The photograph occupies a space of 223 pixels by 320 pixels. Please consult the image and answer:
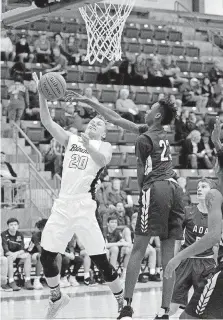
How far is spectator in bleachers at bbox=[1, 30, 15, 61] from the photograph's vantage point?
57.9 feet

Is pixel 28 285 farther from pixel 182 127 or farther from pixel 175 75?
pixel 175 75

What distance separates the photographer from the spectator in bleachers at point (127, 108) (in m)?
17.0

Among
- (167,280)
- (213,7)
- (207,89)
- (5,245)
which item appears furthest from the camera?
(207,89)

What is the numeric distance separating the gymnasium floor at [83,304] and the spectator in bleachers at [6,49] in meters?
7.02

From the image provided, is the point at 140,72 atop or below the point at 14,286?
atop

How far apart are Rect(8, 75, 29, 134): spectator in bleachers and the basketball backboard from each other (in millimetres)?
4017

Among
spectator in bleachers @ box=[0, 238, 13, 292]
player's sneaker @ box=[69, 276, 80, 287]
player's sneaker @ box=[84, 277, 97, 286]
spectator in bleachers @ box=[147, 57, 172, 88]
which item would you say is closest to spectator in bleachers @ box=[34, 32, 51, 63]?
spectator in bleachers @ box=[147, 57, 172, 88]

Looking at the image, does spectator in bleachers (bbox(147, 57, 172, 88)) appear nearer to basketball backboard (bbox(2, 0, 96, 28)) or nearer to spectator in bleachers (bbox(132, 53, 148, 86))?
spectator in bleachers (bbox(132, 53, 148, 86))

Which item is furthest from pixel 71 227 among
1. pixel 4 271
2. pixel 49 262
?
pixel 4 271

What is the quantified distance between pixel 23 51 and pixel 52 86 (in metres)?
10.9

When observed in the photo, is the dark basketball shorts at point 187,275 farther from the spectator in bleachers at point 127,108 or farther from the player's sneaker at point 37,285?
the spectator in bleachers at point 127,108

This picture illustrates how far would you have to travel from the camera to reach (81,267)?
1351cm

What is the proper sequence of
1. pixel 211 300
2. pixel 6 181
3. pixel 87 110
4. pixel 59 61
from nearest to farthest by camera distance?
pixel 211 300, pixel 6 181, pixel 87 110, pixel 59 61

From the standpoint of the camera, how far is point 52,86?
24.2ft
